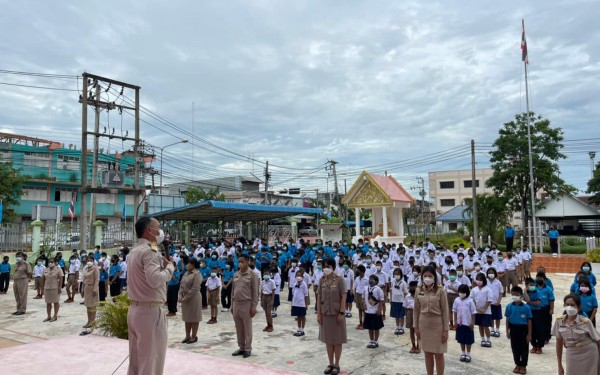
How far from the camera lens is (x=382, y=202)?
82.5ft

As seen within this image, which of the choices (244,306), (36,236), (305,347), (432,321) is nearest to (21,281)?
(244,306)

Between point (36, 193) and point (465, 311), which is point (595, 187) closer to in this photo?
point (465, 311)

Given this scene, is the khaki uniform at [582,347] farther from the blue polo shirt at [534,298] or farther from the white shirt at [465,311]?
the blue polo shirt at [534,298]

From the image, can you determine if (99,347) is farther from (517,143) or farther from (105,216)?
(105,216)

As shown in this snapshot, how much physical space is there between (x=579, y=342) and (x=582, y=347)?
54mm

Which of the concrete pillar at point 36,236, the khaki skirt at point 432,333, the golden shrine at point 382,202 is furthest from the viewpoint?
the golden shrine at point 382,202

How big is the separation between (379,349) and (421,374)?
1402 millimetres

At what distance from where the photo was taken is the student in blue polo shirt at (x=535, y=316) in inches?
289

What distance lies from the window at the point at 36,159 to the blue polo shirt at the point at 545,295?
42.5 m

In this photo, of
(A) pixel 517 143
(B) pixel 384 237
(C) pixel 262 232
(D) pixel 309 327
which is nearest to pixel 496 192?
(A) pixel 517 143

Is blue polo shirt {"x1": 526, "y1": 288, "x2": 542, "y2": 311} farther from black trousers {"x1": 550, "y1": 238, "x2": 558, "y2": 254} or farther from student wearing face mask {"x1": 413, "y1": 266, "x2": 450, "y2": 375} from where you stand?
black trousers {"x1": 550, "y1": 238, "x2": 558, "y2": 254}

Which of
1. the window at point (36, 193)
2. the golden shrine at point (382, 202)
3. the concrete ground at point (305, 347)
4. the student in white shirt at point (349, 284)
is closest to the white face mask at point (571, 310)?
the concrete ground at point (305, 347)

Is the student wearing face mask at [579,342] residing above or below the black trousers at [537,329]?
above

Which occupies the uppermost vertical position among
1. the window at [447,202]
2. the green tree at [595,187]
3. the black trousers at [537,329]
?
the window at [447,202]
